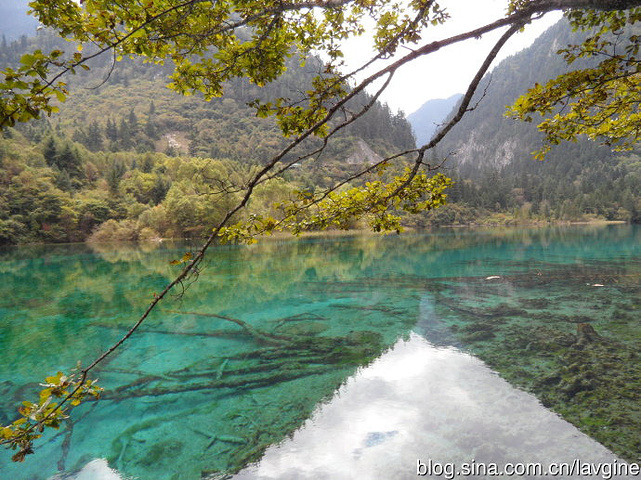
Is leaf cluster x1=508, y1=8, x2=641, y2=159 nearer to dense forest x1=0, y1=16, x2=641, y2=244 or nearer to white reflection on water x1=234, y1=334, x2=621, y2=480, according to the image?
dense forest x1=0, y1=16, x2=641, y2=244

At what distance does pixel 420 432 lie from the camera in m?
6.97

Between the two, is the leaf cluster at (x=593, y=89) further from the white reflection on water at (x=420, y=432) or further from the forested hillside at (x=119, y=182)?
the white reflection on water at (x=420, y=432)

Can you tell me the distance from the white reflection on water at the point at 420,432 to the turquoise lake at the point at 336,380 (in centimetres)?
4

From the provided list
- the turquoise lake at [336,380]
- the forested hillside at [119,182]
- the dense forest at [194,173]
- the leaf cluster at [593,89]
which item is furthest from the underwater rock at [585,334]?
the forested hillside at [119,182]

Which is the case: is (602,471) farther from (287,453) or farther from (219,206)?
(219,206)

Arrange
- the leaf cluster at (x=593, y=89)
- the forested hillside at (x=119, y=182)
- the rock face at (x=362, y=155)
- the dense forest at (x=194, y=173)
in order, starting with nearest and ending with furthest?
the leaf cluster at (x=593, y=89) → the forested hillside at (x=119, y=182) → the dense forest at (x=194, y=173) → the rock face at (x=362, y=155)

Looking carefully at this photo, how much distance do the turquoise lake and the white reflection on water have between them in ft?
0.12

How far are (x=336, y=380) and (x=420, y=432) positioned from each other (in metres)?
2.81

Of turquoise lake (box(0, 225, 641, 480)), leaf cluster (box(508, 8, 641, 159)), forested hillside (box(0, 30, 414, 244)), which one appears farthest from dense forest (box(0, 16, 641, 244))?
turquoise lake (box(0, 225, 641, 480))

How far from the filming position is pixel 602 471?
19.1 feet

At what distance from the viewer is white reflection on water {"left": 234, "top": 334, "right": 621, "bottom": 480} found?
20.1 feet

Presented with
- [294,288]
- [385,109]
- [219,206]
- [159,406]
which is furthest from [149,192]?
[385,109]

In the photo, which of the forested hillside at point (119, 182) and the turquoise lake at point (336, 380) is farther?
the forested hillside at point (119, 182)

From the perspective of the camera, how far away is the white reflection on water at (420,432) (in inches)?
242
